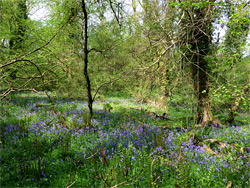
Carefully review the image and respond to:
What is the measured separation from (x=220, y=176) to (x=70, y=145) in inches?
128

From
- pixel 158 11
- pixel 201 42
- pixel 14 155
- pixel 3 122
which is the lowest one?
pixel 14 155

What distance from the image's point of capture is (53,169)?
3.02 meters

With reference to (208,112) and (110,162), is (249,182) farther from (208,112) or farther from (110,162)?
(208,112)

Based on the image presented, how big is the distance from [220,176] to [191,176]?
1.75ft

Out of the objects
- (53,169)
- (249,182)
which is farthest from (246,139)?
(53,169)

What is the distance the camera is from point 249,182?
2607 mm

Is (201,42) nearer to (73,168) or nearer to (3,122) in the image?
(73,168)

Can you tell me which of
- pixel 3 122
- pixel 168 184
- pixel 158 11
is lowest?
pixel 168 184

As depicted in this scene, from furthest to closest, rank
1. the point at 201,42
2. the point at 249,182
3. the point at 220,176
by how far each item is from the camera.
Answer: the point at 201,42, the point at 220,176, the point at 249,182

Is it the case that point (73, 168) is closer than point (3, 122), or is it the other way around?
point (73, 168)

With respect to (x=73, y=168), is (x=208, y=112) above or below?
above

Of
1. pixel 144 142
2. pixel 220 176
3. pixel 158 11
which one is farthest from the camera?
pixel 158 11

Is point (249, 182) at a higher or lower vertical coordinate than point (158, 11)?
lower

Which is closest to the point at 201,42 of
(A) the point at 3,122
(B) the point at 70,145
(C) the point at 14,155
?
(B) the point at 70,145
